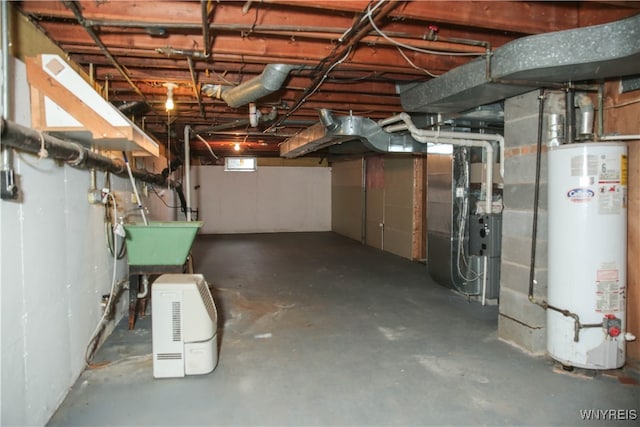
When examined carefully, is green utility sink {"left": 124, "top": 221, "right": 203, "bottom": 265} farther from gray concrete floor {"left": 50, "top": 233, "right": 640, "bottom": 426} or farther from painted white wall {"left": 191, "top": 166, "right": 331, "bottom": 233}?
painted white wall {"left": 191, "top": 166, "right": 331, "bottom": 233}

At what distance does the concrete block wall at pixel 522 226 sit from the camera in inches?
112

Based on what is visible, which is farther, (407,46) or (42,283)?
(407,46)

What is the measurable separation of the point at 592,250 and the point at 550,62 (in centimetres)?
120

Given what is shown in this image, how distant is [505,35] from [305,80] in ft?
5.17

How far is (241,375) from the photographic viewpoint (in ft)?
8.52

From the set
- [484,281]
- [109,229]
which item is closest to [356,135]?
[484,281]

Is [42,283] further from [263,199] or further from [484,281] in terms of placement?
[263,199]

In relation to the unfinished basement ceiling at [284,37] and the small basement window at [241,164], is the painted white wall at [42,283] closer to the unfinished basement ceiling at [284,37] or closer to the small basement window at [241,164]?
the unfinished basement ceiling at [284,37]

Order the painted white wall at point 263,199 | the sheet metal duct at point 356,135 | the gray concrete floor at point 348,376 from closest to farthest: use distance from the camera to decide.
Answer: the gray concrete floor at point 348,376 → the sheet metal duct at point 356,135 → the painted white wall at point 263,199

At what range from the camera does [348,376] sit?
8.43ft

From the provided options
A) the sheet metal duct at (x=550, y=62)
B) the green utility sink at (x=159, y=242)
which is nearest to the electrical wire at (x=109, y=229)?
the green utility sink at (x=159, y=242)

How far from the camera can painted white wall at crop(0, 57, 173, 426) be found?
167cm

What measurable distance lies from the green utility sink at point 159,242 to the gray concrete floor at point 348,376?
671mm

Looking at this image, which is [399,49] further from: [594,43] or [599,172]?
[599,172]
